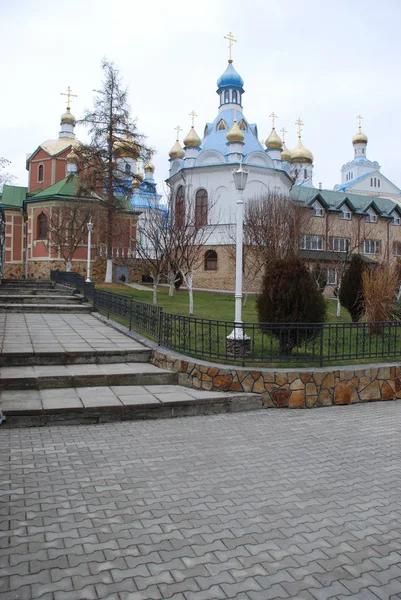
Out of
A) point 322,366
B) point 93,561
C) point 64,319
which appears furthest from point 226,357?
point 64,319

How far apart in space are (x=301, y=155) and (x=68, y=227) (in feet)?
77.1

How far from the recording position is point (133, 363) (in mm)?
8703

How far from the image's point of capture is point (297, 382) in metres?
7.37

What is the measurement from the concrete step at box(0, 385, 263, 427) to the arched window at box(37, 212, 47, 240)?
101 ft

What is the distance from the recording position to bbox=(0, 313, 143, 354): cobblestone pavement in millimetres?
8969

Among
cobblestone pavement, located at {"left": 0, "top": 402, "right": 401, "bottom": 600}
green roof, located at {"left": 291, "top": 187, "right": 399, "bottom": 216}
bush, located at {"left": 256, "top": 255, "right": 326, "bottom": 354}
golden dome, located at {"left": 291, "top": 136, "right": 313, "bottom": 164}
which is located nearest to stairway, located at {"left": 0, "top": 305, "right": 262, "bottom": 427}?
cobblestone pavement, located at {"left": 0, "top": 402, "right": 401, "bottom": 600}

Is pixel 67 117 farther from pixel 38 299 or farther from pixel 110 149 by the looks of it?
pixel 38 299

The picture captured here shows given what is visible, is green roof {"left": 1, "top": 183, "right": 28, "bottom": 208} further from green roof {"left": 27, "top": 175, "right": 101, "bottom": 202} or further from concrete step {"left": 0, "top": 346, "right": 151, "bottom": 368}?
concrete step {"left": 0, "top": 346, "right": 151, "bottom": 368}

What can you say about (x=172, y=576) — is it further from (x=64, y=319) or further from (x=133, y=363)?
(x=64, y=319)

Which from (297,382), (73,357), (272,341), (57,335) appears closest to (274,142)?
(57,335)

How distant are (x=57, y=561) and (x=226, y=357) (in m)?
5.00

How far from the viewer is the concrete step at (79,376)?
699cm

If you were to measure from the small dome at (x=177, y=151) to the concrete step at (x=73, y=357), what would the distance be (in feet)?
106

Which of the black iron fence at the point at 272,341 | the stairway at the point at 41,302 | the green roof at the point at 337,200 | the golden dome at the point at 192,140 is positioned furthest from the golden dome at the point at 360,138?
the black iron fence at the point at 272,341
